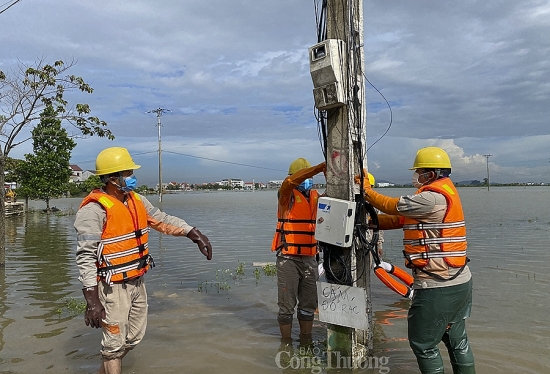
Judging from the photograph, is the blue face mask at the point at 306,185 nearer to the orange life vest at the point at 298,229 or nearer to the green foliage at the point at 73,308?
the orange life vest at the point at 298,229

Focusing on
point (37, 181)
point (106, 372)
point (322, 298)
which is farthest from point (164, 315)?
point (37, 181)

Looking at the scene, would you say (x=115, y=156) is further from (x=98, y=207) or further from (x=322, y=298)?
(x=322, y=298)

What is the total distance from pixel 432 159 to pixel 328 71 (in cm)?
135

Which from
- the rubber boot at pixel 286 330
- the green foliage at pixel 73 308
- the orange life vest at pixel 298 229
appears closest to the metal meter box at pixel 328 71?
the orange life vest at pixel 298 229

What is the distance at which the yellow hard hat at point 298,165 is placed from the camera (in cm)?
573

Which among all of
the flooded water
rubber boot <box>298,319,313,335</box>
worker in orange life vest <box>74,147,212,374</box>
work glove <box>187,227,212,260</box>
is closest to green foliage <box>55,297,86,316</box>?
the flooded water

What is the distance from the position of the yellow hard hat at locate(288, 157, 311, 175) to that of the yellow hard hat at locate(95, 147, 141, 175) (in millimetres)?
2222

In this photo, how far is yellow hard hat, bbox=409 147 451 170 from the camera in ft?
13.5

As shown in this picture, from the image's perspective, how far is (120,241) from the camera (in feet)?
13.5

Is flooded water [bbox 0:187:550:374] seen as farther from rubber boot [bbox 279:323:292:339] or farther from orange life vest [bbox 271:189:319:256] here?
orange life vest [bbox 271:189:319:256]

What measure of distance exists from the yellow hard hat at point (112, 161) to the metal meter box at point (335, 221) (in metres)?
2.02

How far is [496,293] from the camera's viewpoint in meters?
8.27

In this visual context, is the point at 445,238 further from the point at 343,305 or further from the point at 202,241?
the point at 202,241

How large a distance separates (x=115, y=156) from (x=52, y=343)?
3.20 m
